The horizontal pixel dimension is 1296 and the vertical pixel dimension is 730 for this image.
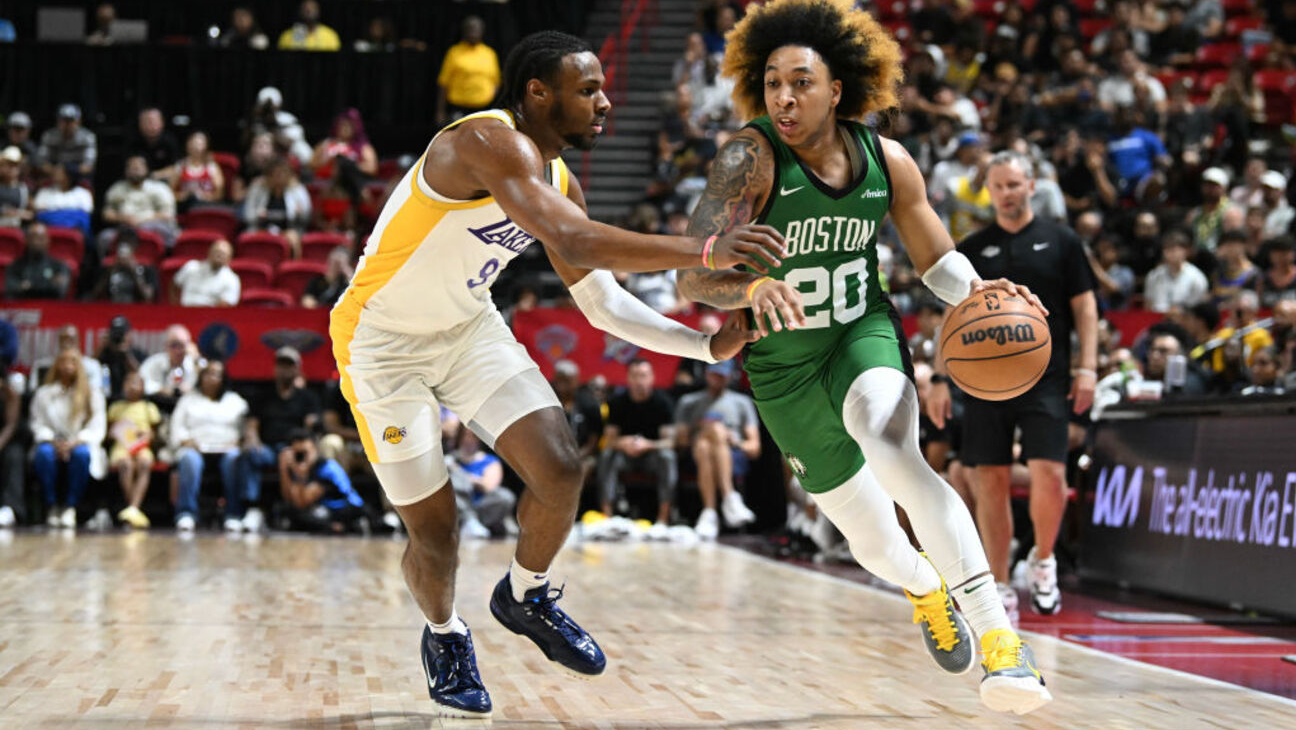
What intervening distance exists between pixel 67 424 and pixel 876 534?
9.40 metres

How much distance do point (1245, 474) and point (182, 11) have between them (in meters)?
14.1

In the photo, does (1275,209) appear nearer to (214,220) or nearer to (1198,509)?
(1198,509)

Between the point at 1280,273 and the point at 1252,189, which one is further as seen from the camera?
the point at 1252,189

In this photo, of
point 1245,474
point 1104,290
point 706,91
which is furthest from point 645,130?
point 1245,474

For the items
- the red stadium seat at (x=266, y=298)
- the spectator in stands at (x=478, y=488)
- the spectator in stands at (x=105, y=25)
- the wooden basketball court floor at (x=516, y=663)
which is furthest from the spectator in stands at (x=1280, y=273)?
the spectator in stands at (x=105, y=25)

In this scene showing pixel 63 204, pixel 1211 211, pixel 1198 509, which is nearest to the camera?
pixel 1198 509

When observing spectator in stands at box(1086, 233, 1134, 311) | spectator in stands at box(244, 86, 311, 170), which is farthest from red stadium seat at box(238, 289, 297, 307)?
spectator in stands at box(1086, 233, 1134, 311)

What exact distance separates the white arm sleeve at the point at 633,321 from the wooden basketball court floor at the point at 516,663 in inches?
41.4

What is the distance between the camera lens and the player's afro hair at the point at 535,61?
13.5 ft

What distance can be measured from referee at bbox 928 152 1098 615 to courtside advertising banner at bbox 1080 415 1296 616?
0.88 meters

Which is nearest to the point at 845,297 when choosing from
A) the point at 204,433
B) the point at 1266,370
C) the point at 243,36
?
the point at 1266,370

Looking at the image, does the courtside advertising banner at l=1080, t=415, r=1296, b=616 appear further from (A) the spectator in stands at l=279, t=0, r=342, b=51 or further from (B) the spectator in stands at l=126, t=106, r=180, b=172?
(A) the spectator in stands at l=279, t=0, r=342, b=51

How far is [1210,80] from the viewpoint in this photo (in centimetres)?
1756

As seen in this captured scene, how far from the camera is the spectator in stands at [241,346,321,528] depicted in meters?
12.1
